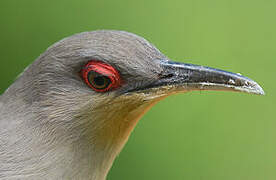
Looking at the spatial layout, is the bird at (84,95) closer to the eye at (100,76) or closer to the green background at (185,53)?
the eye at (100,76)

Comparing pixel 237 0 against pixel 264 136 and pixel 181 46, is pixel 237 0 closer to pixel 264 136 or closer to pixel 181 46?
pixel 181 46

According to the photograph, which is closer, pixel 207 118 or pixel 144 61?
pixel 144 61

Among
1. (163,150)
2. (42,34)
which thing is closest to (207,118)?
(163,150)

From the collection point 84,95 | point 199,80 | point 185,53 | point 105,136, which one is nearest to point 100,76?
point 84,95

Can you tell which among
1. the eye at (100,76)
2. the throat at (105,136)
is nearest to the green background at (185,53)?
the throat at (105,136)

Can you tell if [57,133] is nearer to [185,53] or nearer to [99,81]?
[99,81]

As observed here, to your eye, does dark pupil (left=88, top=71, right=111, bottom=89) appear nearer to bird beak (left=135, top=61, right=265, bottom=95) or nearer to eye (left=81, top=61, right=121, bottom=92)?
eye (left=81, top=61, right=121, bottom=92)

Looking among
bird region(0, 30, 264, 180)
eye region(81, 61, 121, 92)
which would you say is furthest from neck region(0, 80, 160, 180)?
eye region(81, 61, 121, 92)
